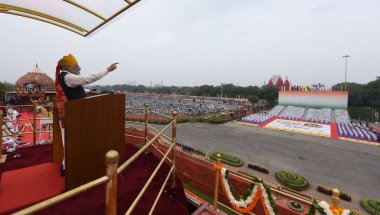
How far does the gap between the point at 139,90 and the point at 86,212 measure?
152556 millimetres

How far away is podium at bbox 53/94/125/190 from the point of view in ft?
8.14

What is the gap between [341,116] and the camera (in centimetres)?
3378

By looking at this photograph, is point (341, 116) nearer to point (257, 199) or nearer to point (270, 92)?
point (270, 92)

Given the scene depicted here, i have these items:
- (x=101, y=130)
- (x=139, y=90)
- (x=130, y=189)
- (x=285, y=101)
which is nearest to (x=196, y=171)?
(x=130, y=189)

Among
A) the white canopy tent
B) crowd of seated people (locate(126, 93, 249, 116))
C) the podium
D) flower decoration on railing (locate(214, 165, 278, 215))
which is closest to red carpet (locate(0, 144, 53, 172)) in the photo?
the podium

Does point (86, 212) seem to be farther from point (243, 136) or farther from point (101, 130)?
point (243, 136)

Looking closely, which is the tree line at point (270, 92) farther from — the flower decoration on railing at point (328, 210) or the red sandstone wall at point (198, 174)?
the flower decoration on railing at point (328, 210)

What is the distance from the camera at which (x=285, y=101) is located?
148 feet

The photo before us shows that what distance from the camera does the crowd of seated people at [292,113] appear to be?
35.7 meters

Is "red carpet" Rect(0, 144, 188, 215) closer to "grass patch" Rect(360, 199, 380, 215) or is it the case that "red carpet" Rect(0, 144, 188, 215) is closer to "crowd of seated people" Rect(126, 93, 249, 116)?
"grass patch" Rect(360, 199, 380, 215)

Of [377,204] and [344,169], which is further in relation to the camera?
[344,169]

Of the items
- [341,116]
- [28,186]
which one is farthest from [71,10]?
[341,116]

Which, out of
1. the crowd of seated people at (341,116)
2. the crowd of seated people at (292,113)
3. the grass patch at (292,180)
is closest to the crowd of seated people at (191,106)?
the crowd of seated people at (292,113)

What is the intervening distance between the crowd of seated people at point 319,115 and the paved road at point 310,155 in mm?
12319
